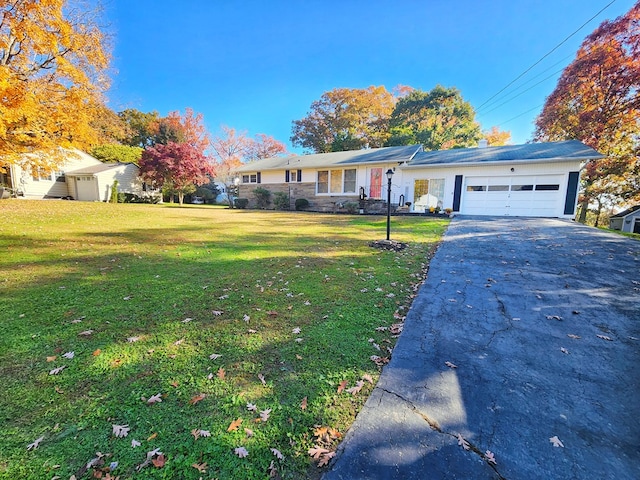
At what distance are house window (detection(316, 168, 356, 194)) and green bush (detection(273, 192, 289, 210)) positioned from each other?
8.14 ft

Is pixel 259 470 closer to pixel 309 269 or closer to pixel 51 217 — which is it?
pixel 309 269

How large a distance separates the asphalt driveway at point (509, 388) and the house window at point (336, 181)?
15.1m

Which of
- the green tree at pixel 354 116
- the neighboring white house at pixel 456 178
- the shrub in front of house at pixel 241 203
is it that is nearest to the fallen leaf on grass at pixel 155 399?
the neighboring white house at pixel 456 178

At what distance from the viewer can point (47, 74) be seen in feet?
25.6

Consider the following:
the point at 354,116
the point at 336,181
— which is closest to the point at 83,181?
A: the point at 336,181

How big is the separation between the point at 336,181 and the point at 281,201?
4.37 meters

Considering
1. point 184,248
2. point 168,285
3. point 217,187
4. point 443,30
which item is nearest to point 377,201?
point 443,30

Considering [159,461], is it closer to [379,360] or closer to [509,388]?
[379,360]

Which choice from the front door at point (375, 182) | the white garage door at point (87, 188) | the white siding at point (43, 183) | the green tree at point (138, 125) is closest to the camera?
the front door at point (375, 182)

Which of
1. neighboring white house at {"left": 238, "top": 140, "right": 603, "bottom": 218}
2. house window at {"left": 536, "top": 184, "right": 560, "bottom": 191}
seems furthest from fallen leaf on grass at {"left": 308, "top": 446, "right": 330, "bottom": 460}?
house window at {"left": 536, "top": 184, "right": 560, "bottom": 191}

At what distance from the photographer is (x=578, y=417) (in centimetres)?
194

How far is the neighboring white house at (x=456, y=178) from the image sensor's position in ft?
43.9

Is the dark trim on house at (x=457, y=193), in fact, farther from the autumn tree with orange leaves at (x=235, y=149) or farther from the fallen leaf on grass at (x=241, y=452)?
the autumn tree with orange leaves at (x=235, y=149)

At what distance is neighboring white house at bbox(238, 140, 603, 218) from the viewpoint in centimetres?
1338
